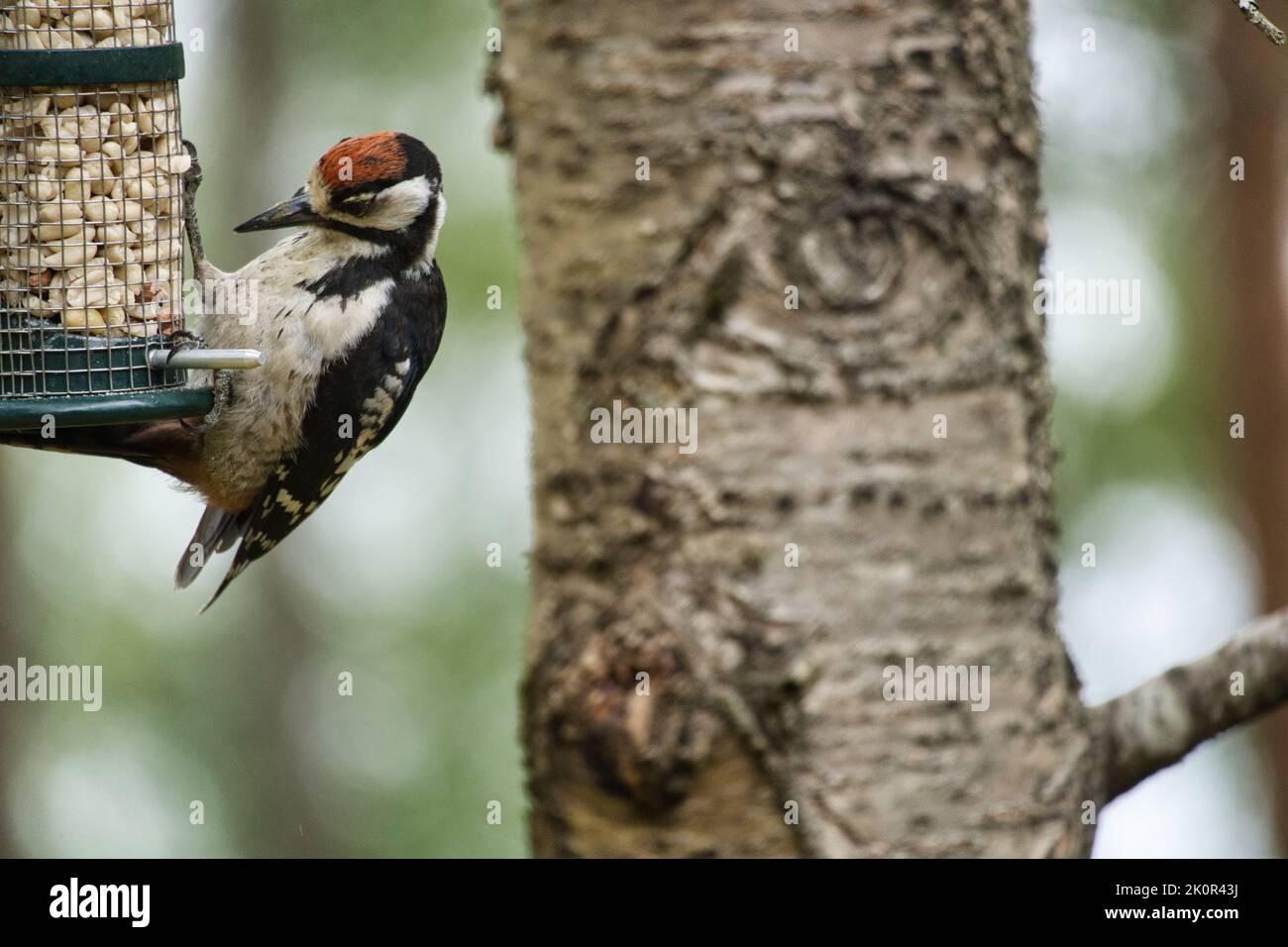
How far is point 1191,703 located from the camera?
1948 mm

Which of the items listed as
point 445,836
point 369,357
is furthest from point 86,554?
point 369,357

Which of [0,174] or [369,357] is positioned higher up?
[0,174]

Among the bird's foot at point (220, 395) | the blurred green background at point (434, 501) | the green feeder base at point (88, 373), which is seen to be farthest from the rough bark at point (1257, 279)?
the green feeder base at point (88, 373)

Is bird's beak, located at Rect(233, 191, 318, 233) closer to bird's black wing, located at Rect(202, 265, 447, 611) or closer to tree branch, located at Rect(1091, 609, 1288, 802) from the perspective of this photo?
bird's black wing, located at Rect(202, 265, 447, 611)

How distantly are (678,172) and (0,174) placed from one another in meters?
1.97

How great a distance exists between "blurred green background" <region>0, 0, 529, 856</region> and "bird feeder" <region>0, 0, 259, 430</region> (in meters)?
3.84

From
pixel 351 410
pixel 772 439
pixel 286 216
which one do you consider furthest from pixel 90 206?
pixel 772 439

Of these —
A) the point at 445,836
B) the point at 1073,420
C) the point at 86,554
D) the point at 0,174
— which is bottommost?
the point at 445,836

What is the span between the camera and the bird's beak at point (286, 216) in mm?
3212

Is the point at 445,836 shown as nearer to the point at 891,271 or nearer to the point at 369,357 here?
the point at 369,357

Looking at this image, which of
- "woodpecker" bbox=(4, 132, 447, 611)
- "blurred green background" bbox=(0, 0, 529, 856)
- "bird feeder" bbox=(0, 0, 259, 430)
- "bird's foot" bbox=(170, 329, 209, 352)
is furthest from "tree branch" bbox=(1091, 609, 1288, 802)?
"blurred green background" bbox=(0, 0, 529, 856)

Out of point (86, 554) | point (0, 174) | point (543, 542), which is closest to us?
point (543, 542)

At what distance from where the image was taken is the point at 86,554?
7.11 meters

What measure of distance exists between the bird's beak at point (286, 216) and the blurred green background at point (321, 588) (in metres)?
3.46
